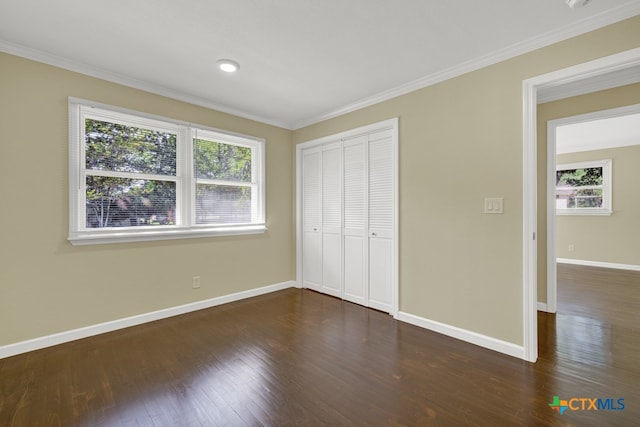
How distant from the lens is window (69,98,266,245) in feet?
9.04

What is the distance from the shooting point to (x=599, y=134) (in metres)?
5.22

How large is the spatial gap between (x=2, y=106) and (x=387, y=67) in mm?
3334

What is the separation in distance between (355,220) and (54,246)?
312 cm

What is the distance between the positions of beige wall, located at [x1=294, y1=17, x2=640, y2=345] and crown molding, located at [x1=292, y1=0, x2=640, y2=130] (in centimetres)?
5

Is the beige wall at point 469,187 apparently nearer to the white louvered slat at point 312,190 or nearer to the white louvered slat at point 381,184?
the white louvered slat at point 381,184

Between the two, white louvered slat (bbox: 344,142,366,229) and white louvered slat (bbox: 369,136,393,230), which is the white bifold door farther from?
white louvered slat (bbox: 369,136,393,230)

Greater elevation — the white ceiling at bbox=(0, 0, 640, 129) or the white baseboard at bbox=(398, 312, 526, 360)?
the white ceiling at bbox=(0, 0, 640, 129)

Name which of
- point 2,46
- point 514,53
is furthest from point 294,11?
point 2,46

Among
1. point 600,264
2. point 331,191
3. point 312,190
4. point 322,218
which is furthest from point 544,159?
point 600,264

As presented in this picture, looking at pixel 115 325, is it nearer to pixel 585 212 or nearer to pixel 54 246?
pixel 54 246

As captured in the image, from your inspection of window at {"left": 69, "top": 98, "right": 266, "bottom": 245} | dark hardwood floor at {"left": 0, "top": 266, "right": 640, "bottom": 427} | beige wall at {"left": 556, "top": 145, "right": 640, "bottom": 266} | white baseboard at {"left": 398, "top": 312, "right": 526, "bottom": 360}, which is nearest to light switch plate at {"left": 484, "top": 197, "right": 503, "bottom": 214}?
white baseboard at {"left": 398, "top": 312, "right": 526, "bottom": 360}

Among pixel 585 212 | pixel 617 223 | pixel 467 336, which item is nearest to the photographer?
pixel 467 336

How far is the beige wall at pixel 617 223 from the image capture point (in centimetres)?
556

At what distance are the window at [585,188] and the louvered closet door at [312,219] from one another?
19.7 ft
